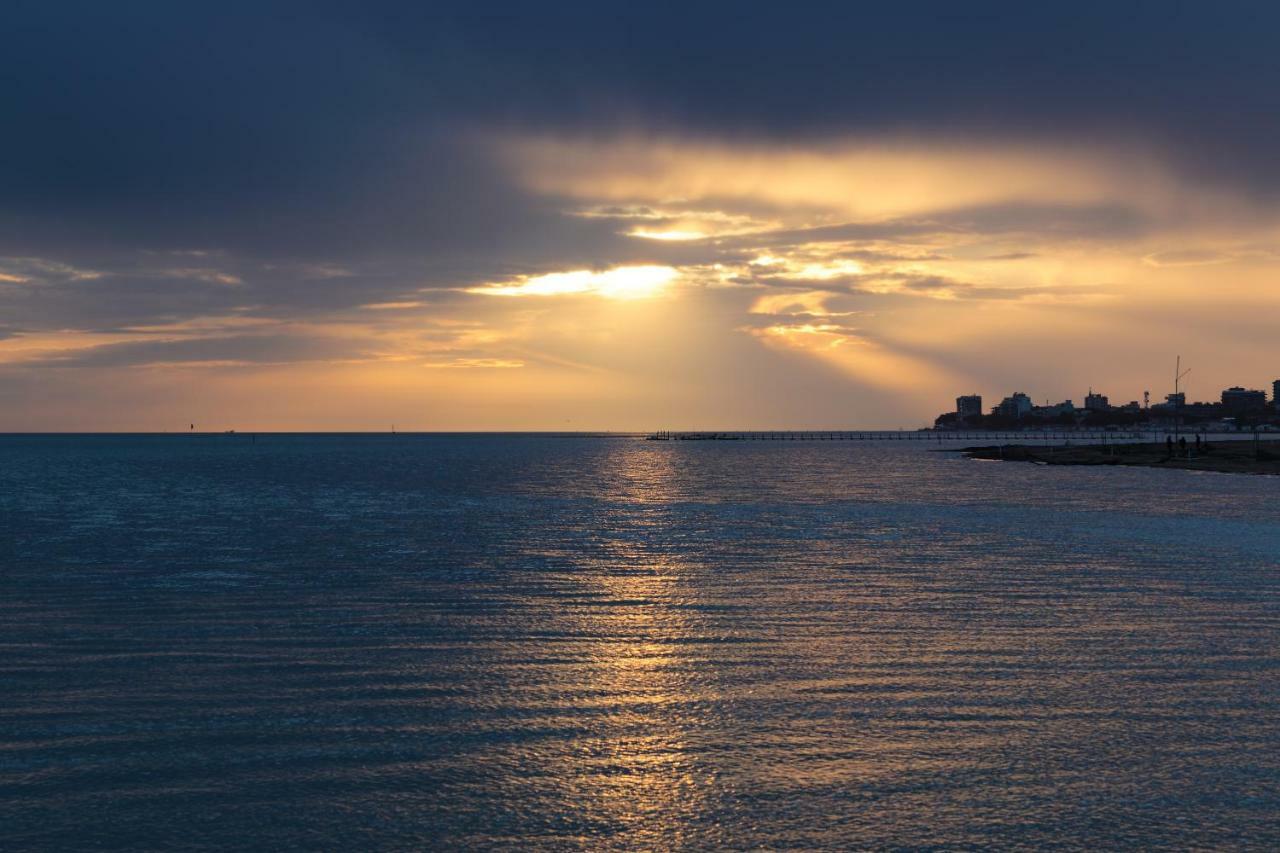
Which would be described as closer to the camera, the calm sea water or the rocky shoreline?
the calm sea water

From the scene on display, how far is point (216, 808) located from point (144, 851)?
118 centimetres

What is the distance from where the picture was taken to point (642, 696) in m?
16.2

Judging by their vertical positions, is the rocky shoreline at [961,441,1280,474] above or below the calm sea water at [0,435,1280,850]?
above

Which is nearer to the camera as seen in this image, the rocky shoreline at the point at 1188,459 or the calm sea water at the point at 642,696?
the calm sea water at the point at 642,696

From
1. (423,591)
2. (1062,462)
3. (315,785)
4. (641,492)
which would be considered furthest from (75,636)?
(1062,462)

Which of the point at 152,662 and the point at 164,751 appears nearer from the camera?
the point at 164,751

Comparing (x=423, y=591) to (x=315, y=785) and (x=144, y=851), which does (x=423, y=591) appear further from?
(x=144, y=851)

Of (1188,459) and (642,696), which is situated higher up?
(1188,459)

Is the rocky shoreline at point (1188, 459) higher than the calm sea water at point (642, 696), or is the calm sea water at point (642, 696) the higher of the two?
the rocky shoreline at point (1188, 459)

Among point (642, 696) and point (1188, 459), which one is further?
point (1188, 459)

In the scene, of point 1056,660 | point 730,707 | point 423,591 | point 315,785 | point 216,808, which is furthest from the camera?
point 423,591

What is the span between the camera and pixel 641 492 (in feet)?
267

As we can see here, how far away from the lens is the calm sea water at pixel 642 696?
10.9m

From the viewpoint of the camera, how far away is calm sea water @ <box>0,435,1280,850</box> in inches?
430
